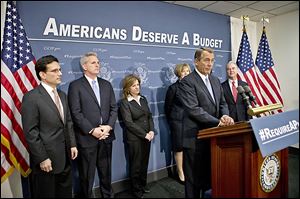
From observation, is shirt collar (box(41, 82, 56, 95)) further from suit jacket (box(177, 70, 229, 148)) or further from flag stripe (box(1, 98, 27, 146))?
suit jacket (box(177, 70, 229, 148))

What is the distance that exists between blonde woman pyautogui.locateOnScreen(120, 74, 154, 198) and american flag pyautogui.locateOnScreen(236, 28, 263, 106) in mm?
1761

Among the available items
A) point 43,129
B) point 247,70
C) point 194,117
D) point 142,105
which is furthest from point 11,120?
point 247,70

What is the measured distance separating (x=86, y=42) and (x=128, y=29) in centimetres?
58

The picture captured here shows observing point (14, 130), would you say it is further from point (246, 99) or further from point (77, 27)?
point (246, 99)

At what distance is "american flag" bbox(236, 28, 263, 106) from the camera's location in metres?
3.32

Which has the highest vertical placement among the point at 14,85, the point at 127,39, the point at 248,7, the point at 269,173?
the point at 248,7

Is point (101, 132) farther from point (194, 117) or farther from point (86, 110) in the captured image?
point (194, 117)

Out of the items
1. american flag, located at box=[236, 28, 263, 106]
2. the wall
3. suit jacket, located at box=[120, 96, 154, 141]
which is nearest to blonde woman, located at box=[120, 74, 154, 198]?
suit jacket, located at box=[120, 96, 154, 141]

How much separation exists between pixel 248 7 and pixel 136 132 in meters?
2.66

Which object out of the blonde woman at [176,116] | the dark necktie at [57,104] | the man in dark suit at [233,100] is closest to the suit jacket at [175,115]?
the blonde woman at [176,116]

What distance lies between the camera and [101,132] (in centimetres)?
207

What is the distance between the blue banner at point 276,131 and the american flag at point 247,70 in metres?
2.00

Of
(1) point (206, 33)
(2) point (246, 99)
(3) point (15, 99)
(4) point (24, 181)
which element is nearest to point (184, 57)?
(1) point (206, 33)

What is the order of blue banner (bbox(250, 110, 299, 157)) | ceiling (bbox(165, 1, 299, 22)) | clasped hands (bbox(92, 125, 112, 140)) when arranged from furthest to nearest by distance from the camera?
1. ceiling (bbox(165, 1, 299, 22))
2. clasped hands (bbox(92, 125, 112, 140))
3. blue banner (bbox(250, 110, 299, 157))
